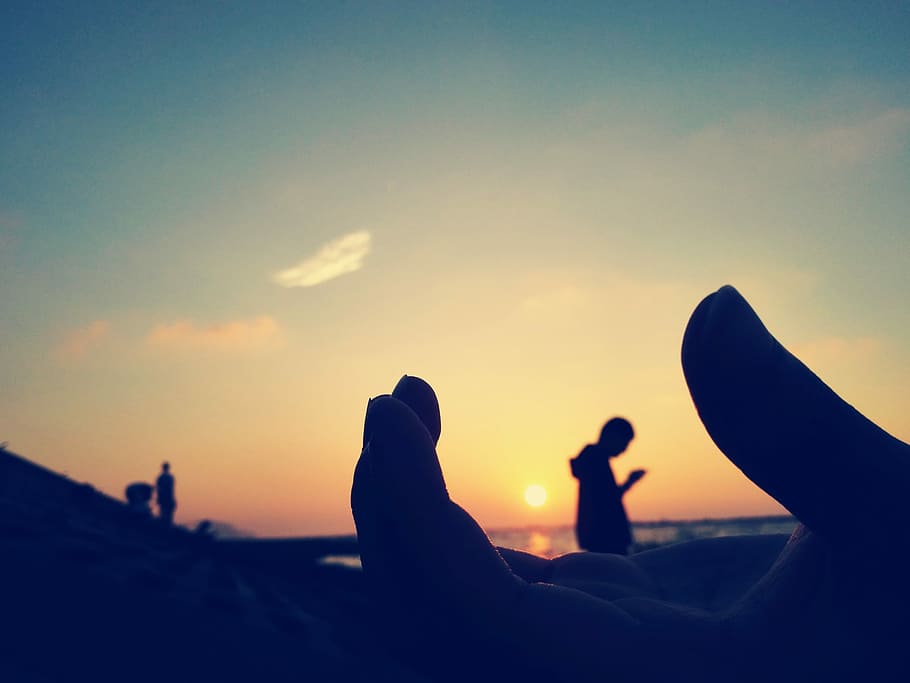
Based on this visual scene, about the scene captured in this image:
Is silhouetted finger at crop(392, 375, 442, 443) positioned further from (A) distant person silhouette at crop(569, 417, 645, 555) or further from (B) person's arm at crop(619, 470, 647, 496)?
(B) person's arm at crop(619, 470, 647, 496)

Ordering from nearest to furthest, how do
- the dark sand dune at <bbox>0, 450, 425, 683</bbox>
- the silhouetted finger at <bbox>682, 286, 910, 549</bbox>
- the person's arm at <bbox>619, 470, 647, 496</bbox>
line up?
the silhouetted finger at <bbox>682, 286, 910, 549</bbox>
the dark sand dune at <bbox>0, 450, 425, 683</bbox>
the person's arm at <bbox>619, 470, 647, 496</bbox>

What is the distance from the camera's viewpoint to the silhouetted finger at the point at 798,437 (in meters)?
1.01

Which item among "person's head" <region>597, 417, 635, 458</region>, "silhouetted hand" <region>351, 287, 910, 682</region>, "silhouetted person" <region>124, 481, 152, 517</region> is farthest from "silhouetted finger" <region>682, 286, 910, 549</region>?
"silhouetted person" <region>124, 481, 152, 517</region>

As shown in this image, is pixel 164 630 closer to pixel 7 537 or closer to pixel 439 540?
pixel 7 537

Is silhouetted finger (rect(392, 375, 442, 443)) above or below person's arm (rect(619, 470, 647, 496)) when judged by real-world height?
above

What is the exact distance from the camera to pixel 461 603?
1.05m

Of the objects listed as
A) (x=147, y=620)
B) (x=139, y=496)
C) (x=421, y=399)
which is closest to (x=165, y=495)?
(x=139, y=496)

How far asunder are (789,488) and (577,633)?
0.37m

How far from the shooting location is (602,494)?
608 cm

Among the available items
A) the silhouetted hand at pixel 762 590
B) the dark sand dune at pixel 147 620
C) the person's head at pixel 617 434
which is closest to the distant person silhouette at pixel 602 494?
the person's head at pixel 617 434

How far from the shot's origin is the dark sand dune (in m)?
4.76

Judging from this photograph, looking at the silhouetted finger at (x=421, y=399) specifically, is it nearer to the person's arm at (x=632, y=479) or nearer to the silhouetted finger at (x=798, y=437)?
the silhouetted finger at (x=798, y=437)

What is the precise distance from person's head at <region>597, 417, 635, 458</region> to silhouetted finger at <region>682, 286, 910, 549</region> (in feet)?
16.3

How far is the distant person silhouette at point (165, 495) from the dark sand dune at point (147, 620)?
7038mm
